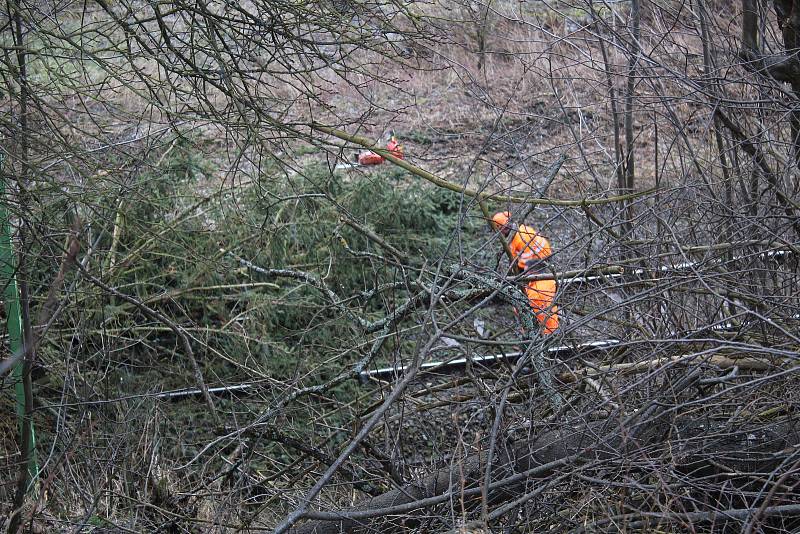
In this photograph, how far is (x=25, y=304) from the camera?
5215mm

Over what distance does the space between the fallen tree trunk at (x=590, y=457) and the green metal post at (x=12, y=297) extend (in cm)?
222

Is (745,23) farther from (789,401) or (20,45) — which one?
(20,45)

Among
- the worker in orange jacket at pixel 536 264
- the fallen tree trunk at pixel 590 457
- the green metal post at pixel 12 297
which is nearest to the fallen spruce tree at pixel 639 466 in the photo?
the fallen tree trunk at pixel 590 457

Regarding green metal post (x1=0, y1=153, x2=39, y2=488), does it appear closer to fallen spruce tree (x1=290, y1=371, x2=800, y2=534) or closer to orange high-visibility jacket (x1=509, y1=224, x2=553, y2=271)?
fallen spruce tree (x1=290, y1=371, x2=800, y2=534)

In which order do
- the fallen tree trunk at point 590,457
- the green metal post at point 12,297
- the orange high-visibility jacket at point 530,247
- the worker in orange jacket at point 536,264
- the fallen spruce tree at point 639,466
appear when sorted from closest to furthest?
the fallen spruce tree at point 639,466 < the fallen tree trunk at point 590,457 < the worker in orange jacket at point 536,264 < the orange high-visibility jacket at point 530,247 < the green metal post at point 12,297

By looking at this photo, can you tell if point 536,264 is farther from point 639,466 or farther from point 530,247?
point 639,466

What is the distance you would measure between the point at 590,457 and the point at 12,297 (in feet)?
13.9

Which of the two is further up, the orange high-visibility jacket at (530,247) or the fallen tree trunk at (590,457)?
the orange high-visibility jacket at (530,247)

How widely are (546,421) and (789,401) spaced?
42.5 inches

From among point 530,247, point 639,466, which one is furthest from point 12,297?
point 639,466

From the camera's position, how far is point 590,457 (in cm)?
367

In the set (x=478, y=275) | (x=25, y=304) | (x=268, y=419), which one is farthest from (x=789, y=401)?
(x=25, y=304)

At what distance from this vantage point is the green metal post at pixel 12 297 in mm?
5140

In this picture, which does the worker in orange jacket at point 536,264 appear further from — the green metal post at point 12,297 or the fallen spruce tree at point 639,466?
the green metal post at point 12,297
